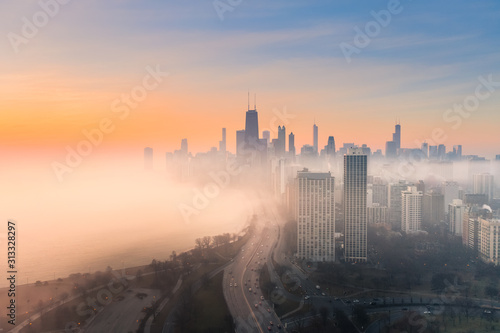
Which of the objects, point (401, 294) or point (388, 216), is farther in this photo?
point (388, 216)

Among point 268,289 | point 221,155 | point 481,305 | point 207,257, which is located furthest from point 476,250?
point 221,155

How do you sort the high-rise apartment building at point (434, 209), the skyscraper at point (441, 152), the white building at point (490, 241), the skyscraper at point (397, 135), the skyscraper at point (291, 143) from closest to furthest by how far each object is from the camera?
the white building at point (490, 241), the high-rise apartment building at point (434, 209), the skyscraper at point (441, 152), the skyscraper at point (397, 135), the skyscraper at point (291, 143)

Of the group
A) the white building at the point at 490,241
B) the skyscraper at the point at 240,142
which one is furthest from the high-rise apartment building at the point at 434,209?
the skyscraper at the point at 240,142

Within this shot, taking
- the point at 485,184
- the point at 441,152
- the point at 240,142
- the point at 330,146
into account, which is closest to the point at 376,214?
the point at 485,184

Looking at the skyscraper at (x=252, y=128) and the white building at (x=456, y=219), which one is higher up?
the skyscraper at (x=252, y=128)

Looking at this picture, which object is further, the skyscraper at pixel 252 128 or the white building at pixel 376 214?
the skyscraper at pixel 252 128

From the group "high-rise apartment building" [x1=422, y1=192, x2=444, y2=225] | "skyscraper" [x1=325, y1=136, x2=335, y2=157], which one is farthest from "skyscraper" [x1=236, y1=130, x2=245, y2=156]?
"high-rise apartment building" [x1=422, y1=192, x2=444, y2=225]

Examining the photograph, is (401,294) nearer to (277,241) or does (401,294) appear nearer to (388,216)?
(277,241)

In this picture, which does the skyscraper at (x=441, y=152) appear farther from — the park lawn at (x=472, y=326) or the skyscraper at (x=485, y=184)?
the park lawn at (x=472, y=326)
